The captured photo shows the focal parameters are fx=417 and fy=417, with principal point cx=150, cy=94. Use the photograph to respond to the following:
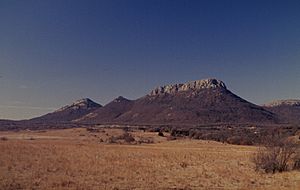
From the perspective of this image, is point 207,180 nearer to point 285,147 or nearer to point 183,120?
point 285,147

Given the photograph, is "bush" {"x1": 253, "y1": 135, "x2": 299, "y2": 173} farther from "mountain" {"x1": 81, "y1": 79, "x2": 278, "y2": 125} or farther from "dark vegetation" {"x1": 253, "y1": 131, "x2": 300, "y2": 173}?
"mountain" {"x1": 81, "y1": 79, "x2": 278, "y2": 125}

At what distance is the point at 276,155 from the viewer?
1136 inches

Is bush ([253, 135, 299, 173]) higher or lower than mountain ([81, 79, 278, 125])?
lower

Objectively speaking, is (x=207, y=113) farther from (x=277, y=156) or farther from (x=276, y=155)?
(x=276, y=155)

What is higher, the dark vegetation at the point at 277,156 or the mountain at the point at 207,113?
the mountain at the point at 207,113

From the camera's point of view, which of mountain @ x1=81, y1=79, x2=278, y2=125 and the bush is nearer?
the bush

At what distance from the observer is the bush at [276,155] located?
28.2 m

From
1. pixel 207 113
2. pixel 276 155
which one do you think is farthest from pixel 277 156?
pixel 207 113

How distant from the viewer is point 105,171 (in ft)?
88.5

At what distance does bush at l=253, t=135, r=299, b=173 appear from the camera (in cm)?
2820

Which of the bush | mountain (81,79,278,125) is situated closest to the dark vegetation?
the bush

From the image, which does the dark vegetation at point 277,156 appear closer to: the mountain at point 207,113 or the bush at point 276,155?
the bush at point 276,155

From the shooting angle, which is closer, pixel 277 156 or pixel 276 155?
pixel 276 155

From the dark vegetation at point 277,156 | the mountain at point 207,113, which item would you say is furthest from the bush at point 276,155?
the mountain at point 207,113
